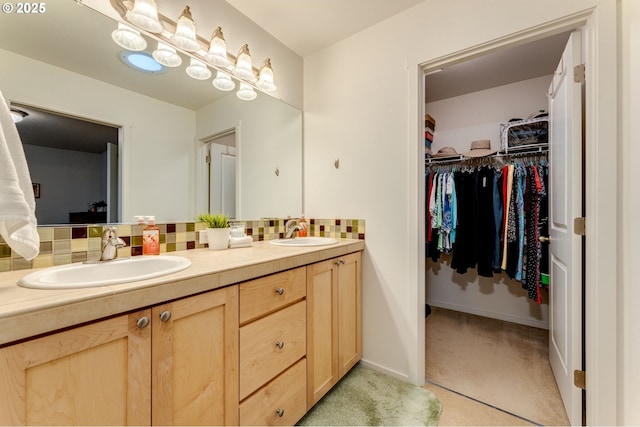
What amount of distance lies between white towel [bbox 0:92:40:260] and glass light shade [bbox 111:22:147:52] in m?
0.63

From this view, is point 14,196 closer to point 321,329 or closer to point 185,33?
point 185,33

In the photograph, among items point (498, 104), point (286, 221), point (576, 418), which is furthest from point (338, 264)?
point (498, 104)

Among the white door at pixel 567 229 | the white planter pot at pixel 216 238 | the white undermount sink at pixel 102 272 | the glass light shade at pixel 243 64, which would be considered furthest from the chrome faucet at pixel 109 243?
the white door at pixel 567 229

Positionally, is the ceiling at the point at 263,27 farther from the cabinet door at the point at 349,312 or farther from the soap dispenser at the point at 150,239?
the cabinet door at the point at 349,312

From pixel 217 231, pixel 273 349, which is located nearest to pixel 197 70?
pixel 217 231

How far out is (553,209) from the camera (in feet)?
5.31

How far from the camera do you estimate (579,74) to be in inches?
48.3

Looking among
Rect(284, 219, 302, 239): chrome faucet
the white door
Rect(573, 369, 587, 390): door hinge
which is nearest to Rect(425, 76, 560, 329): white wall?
the white door

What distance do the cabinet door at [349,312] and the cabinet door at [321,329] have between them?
6cm

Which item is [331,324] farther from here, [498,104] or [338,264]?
[498,104]

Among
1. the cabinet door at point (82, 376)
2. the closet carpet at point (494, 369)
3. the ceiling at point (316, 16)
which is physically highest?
the ceiling at point (316, 16)

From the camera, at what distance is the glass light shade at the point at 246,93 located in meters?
1.72

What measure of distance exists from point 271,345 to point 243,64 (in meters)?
1.62

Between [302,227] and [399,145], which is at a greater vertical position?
[399,145]
